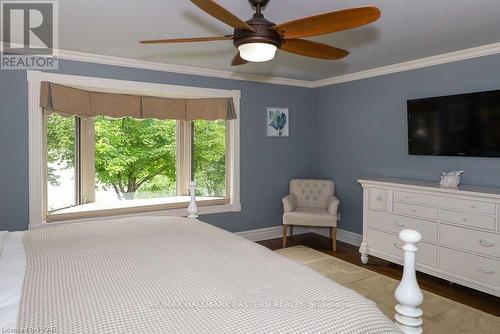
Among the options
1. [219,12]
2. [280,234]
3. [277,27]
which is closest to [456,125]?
[277,27]

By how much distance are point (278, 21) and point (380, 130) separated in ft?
7.63

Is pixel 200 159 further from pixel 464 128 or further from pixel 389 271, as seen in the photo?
pixel 464 128

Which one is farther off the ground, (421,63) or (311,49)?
(421,63)

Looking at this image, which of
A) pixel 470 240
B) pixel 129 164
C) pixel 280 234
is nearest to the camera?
pixel 470 240

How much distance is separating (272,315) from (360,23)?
1.45m

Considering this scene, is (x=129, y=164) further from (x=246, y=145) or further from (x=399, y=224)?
(x=399, y=224)

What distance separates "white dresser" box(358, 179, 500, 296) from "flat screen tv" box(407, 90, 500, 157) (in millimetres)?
447

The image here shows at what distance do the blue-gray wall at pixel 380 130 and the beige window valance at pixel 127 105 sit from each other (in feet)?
5.08

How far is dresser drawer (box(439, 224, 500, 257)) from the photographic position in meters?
2.91

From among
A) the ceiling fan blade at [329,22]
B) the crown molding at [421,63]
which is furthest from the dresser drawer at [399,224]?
the ceiling fan blade at [329,22]

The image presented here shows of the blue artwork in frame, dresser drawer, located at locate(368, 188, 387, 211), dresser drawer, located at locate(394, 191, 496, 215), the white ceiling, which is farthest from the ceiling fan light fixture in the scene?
the blue artwork in frame

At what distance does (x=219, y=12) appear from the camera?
5.48 feet

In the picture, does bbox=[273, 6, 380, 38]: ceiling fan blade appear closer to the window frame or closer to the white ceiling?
the white ceiling

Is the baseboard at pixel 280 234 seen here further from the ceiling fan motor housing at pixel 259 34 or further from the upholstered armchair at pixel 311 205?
the ceiling fan motor housing at pixel 259 34
